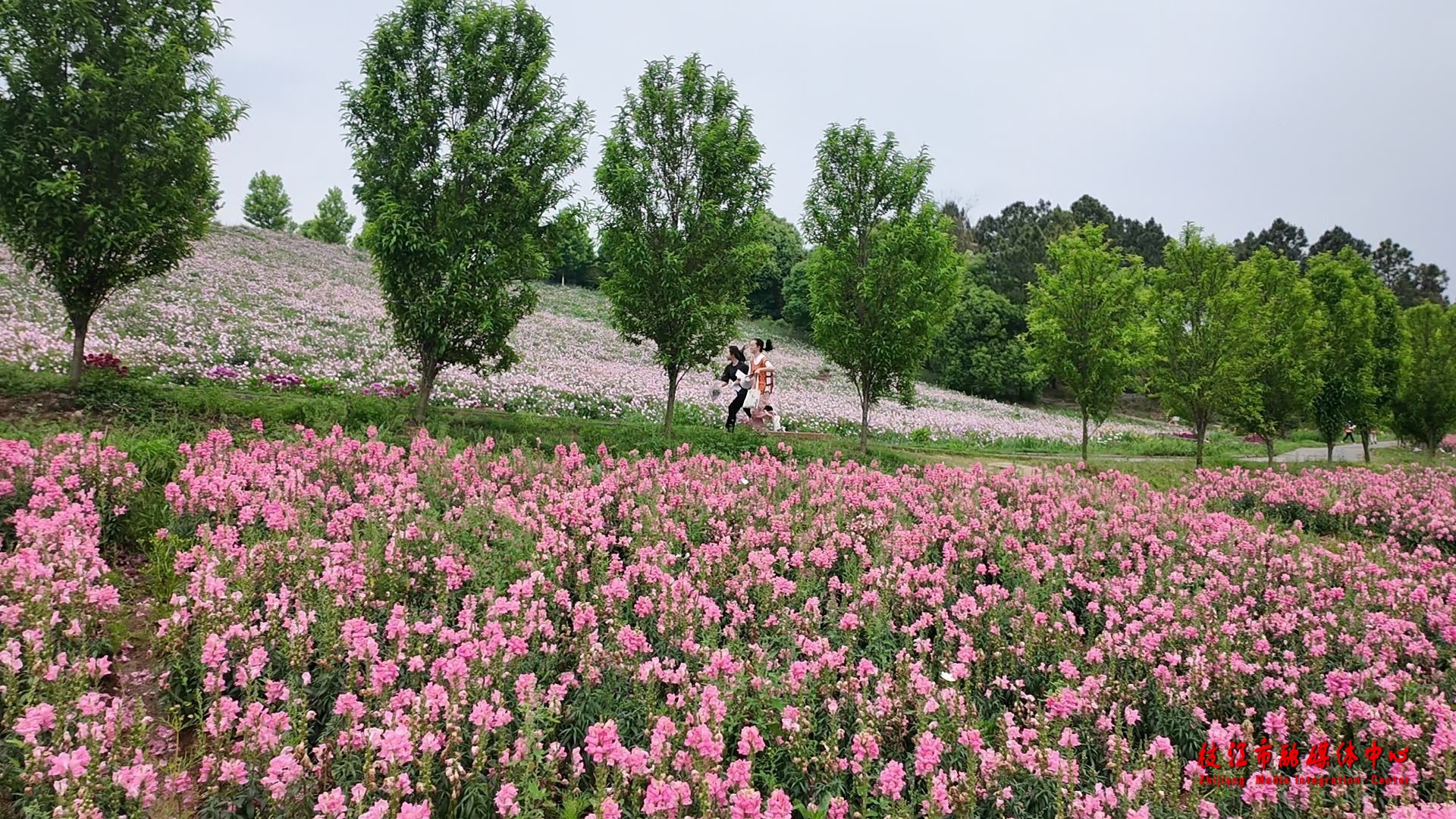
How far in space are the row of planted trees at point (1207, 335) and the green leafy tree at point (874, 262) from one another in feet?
11.8

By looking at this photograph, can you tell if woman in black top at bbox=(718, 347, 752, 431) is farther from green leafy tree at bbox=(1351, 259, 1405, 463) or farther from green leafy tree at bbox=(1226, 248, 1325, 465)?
green leafy tree at bbox=(1351, 259, 1405, 463)

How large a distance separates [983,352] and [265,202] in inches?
3005

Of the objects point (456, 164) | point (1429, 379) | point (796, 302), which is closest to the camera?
point (456, 164)

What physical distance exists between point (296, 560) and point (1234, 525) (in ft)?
32.3

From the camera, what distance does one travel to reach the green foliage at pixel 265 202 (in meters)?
74.4

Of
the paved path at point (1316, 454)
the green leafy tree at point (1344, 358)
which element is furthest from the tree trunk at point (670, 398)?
the paved path at point (1316, 454)

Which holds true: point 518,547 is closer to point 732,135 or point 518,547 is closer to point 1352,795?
point 1352,795

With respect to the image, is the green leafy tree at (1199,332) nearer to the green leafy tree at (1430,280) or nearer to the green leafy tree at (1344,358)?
the green leafy tree at (1344,358)

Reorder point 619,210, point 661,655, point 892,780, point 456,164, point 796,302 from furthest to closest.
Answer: point 796,302
point 619,210
point 456,164
point 661,655
point 892,780

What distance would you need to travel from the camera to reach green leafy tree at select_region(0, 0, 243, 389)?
10023 mm

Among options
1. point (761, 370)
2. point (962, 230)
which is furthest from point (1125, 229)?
point (761, 370)

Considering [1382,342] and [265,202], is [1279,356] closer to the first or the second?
[1382,342]

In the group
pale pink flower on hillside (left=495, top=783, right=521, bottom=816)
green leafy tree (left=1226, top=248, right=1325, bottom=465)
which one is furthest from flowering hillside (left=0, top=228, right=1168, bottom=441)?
pale pink flower on hillside (left=495, top=783, right=521, bottom=816)

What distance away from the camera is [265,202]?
2945 inches
